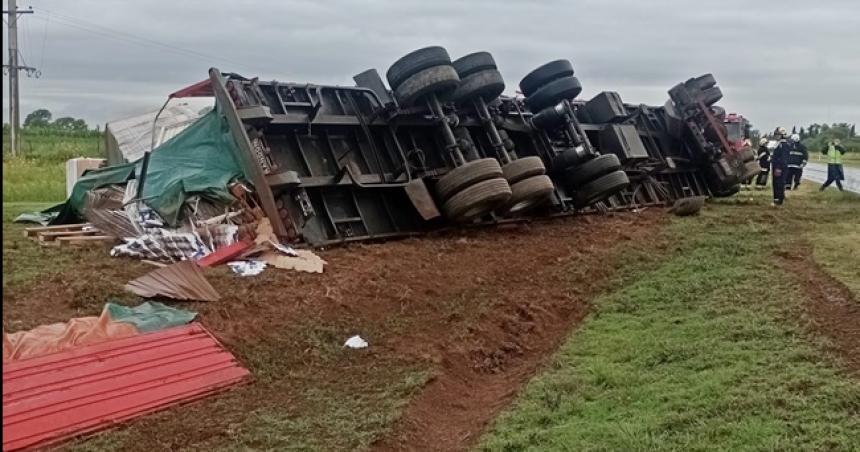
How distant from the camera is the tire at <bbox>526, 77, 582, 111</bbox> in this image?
12.6m

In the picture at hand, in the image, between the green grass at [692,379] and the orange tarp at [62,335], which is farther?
the orange tarp at [62,335]

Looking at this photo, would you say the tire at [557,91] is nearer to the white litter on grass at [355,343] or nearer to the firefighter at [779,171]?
the firefighter at [779,171]

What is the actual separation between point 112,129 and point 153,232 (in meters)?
4.66

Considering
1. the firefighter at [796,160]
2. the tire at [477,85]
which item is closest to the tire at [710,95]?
the firefighter at [796,160]

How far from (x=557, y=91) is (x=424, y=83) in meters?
3.22

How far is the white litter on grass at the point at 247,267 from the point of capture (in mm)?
7484

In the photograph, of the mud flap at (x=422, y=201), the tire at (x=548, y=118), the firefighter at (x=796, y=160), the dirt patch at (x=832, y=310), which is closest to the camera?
the dirt patch at (x=832, y=310)

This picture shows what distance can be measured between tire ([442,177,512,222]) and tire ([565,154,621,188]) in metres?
2.72

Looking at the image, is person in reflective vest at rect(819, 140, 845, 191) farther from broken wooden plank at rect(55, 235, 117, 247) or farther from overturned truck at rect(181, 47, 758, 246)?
broken wooden plank at rect(55, 235, 117, 247)

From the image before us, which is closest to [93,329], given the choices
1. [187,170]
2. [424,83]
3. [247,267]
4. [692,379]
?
[247,267]

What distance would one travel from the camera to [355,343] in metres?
A: 5.79

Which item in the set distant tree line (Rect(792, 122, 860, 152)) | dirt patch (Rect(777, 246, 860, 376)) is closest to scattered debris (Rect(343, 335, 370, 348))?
dirt patch (Rect(777, 246, 860, 376))

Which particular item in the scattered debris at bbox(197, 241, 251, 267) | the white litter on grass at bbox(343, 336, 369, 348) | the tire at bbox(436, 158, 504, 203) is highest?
the tire at bbox(436, 158, 504, 203)

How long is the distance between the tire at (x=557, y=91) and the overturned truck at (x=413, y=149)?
2 centimetres
